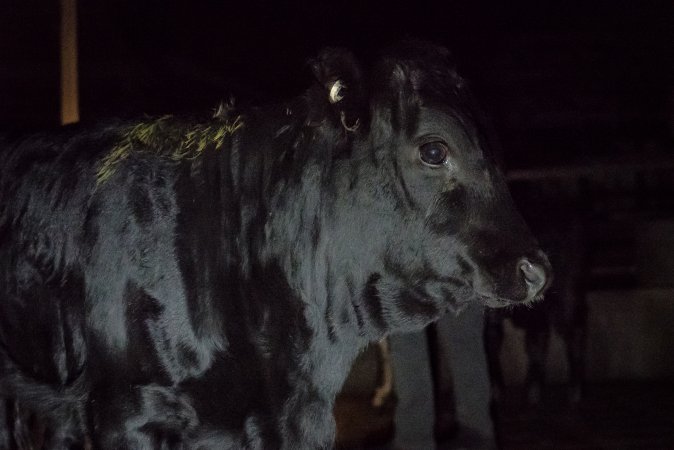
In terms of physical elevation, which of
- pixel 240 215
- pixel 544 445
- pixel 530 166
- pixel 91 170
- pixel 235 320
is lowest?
pixel 544 445

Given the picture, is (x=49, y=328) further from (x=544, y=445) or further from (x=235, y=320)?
(x=544, y=445)

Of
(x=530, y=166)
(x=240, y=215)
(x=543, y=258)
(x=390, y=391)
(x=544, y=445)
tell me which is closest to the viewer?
(x=543, y=258)

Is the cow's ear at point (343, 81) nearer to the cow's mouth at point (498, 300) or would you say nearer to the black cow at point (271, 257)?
the black cow at point (271, 257)

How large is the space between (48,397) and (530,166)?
634 cm

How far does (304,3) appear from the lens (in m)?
6.56

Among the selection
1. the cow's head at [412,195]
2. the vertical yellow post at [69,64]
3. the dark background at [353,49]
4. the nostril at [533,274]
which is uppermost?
the dark background at [353,49]

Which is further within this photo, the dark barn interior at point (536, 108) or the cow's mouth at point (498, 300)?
the dark barn interior at point (536, 108)

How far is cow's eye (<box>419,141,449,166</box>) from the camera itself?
9.08ft

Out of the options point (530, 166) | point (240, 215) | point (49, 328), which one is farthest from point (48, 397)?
point (530, 166)

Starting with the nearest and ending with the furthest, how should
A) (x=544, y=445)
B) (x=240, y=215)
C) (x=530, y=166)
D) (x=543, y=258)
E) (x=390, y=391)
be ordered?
1. (x=543, y=258)
2. (x=240, y=215)
3. (x=544, y=445)
4. (x=390, y=391)
5. (x=530, y=166)

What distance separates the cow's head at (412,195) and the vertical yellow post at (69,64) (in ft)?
9.00

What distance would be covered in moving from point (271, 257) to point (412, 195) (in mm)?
511

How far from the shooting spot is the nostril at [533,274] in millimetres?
2592

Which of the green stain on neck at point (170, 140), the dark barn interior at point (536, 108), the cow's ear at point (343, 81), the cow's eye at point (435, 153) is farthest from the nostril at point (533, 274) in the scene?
the dark barn interior at point (536, 108)
